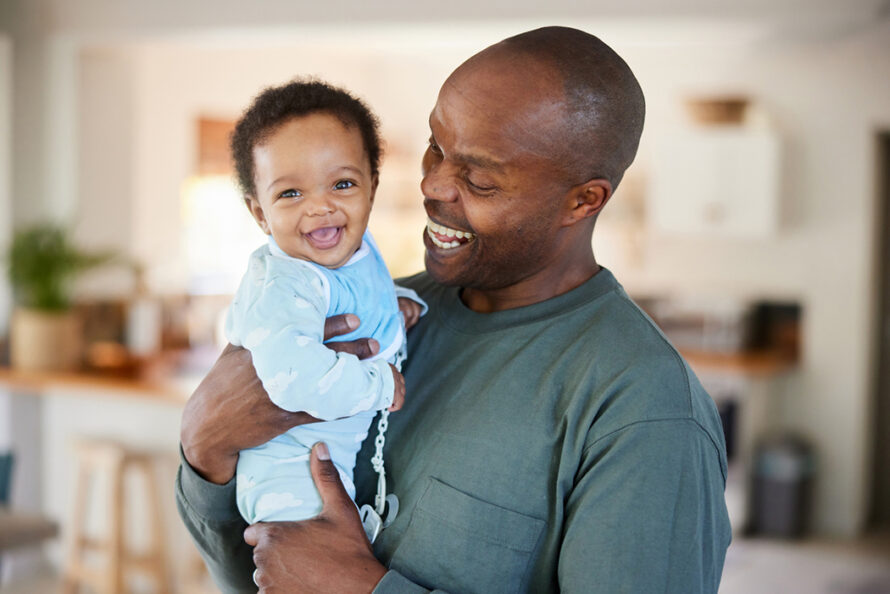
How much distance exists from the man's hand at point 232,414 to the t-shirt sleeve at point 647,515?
16.0 inches

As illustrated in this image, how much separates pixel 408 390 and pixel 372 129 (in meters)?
0.40

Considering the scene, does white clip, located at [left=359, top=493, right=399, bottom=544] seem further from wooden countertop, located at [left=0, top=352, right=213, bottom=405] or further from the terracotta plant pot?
the terracotta plant pot

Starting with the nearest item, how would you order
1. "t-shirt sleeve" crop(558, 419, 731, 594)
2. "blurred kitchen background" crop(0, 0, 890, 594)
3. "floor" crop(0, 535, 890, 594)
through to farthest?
"t-shirt sleeve" crop(558, 419, 731, 594), "blurred kitchen background" crop(0, 0, 890, 594), "floor" crop(0, 535, 890, 594)

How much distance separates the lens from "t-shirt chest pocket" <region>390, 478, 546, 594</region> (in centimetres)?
115

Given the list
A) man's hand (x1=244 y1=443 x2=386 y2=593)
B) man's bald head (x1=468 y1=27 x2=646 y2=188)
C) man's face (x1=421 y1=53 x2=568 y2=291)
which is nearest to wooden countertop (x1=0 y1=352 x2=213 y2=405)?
man's hand (x1=244 y1=443 x2=386 y2=593)

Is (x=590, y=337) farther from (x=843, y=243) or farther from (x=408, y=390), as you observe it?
(x=843, y=243)

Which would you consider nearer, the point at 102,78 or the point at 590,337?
the point at 590,337

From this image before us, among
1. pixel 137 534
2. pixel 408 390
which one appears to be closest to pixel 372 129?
pixel 408 390

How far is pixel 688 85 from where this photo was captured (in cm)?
652

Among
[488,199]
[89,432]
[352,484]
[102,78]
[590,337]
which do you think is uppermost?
[102,78]

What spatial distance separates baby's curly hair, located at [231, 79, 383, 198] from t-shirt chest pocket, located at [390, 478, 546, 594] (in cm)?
55

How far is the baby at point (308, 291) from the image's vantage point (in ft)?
4.04

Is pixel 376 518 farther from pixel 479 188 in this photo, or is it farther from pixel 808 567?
pixel 808 567

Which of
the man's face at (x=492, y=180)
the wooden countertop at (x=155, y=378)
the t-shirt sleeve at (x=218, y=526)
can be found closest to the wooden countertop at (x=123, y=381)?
the wooden countertop at (x=155, y=378)
